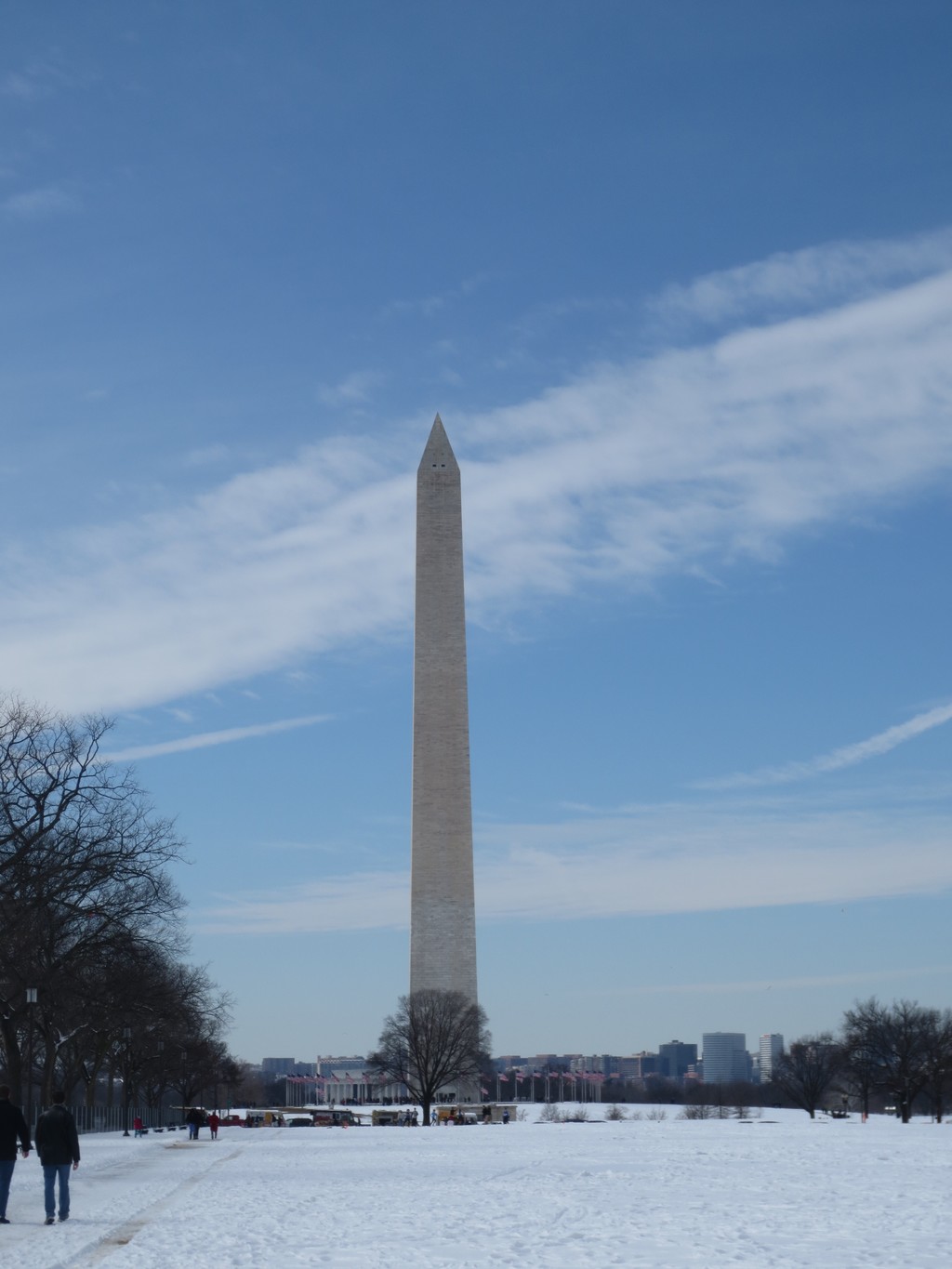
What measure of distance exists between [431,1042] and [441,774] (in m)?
11.6

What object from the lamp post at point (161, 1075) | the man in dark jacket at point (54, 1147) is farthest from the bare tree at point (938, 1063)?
the man in dark jacket at point (54, 1147)

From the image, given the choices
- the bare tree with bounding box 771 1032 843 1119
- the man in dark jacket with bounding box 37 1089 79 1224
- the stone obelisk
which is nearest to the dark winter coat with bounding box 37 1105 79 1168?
the man in dark jacket with bounding box 37 1089 79 1224

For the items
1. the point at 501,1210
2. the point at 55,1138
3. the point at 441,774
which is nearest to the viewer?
the point at 55,1138

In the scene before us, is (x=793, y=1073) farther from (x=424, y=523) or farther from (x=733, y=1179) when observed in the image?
(x=733, y=1179)

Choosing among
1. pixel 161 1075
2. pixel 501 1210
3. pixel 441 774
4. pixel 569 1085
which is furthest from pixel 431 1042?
pixel 569 1085

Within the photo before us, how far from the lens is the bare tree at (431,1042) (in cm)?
6606

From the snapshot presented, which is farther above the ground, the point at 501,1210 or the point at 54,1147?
→ the point at 54,1147

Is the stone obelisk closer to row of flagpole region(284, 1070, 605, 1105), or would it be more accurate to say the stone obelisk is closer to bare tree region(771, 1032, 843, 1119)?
bare tree region(771, 1032, 843, 1119)

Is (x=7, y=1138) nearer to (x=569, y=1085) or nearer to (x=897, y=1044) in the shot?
(x=897, y=1044)

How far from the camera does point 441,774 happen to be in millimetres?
71125

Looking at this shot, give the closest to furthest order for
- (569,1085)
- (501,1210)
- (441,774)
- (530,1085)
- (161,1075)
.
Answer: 1. (501,1210)
2. (441,774)
3. (161,1075)
4. (530,1085)
5. (569,1085)

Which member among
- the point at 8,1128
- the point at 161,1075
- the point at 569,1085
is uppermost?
the point at 161,1075

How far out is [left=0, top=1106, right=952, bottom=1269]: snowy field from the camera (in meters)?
13.2

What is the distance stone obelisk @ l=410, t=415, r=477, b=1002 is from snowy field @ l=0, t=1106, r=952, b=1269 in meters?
37.5
